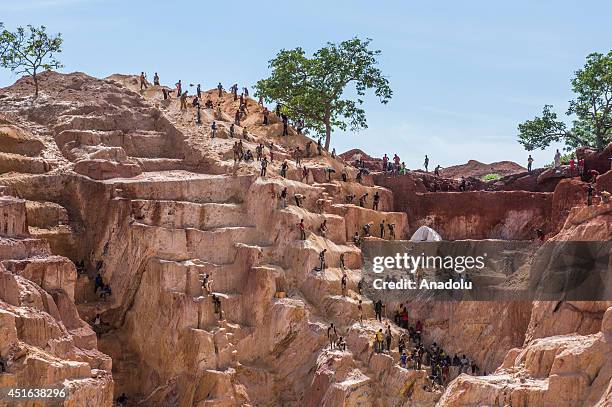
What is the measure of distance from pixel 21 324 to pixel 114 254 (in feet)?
47.8

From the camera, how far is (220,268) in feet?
227

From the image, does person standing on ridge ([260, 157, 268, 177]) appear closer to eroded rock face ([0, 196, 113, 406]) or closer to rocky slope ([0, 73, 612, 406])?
rocky slope ([0, 73, 612, 406])

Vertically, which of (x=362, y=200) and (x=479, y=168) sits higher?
(x=479, y=168)

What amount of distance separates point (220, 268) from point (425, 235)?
535 inches

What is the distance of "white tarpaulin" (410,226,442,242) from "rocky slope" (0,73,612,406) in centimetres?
391

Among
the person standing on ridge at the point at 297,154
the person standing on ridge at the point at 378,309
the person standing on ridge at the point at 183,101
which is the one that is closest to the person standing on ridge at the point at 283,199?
the person standing on ridge at the point at 297,154

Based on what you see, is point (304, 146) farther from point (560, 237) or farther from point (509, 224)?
point (560, 237)

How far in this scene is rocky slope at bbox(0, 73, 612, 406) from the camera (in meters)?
63.6

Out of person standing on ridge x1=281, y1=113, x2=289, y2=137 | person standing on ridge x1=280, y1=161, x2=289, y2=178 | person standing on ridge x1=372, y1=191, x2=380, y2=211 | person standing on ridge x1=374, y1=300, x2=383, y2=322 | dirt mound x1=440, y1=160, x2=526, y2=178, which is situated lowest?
person standing on ridge x1=374, y1=300, x2=383, y2=322

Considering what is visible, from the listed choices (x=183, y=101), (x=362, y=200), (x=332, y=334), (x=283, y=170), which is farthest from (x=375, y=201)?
(x=183, y=101)

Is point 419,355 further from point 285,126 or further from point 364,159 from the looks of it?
point 364,159

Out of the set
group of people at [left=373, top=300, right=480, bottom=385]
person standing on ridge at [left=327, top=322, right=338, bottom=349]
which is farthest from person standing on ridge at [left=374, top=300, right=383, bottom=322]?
person standing on ridge at [left=327, top=322, right=338, bottom=349]

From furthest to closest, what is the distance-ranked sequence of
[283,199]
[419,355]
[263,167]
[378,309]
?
[263,167] → [283,199] → [378,309] → [419,355]

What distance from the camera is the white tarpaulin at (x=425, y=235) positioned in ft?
240
